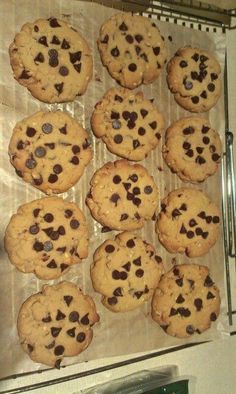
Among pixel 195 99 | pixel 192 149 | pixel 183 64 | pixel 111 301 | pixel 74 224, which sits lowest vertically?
pixel 111 301

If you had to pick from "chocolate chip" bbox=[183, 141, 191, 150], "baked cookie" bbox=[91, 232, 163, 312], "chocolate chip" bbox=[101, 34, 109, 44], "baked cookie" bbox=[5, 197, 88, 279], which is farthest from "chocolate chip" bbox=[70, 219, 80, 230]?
"chocolate chip" bbox=[101, 34, 109, 44]

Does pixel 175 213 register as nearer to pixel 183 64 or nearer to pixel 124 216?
pixel 124 216

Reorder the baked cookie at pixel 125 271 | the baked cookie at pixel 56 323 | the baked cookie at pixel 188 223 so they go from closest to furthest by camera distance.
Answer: the baked cookie at pixel 56 323, the baked cookie at pixel 125 271, the baked cookie at pixel 188 223

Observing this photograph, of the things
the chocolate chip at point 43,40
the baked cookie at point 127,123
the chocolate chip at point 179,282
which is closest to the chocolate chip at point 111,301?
the chocolate chip at point 179,282

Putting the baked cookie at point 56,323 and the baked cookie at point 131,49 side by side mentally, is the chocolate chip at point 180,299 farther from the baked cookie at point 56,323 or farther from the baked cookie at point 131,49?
the baked cookie at point 131,49

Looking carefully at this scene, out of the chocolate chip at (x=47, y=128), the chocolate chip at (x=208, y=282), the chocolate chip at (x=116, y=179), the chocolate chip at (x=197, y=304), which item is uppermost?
the chocolate chip at (x=47, y=128)

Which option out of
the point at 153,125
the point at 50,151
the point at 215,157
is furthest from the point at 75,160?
the point at 215,157
